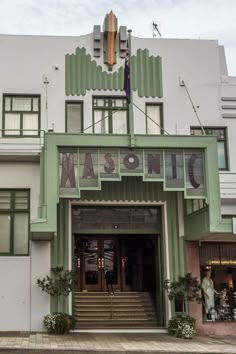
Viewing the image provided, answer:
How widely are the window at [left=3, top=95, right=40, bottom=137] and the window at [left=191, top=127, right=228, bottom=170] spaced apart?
555cm

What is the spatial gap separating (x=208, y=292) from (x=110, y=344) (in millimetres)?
4847

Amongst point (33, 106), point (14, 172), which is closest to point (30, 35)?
point (33, 106)

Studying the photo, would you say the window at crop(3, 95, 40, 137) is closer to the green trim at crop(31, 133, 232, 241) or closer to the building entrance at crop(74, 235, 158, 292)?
the green trim at crop(31, 133, 232, 241)

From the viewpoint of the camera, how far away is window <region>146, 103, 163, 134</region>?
19.0 metres

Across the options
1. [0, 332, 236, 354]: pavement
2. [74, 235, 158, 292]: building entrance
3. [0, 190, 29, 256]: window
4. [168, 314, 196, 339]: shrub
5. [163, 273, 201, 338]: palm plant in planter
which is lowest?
[0, 332, 236, 354]: pavement

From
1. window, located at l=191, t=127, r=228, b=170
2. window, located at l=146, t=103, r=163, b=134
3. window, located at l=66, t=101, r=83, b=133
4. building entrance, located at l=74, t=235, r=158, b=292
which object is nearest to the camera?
window, located at l=66, t=101, r=83, b=133

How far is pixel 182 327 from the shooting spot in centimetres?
1683

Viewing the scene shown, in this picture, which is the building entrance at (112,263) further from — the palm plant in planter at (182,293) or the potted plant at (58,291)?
the potted plant at (58,291)

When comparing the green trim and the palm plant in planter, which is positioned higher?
the green trim

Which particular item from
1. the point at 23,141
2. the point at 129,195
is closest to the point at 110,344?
the point at 129,195

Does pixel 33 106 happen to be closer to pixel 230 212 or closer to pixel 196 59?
pixel 196 59

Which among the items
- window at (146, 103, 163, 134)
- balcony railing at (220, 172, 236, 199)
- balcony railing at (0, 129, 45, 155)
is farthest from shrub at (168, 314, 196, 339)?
balcony railing at (0, 129, 45, 155)

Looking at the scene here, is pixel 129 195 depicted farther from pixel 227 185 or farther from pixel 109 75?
pixel 109 75

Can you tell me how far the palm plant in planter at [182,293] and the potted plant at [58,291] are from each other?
126 inches
